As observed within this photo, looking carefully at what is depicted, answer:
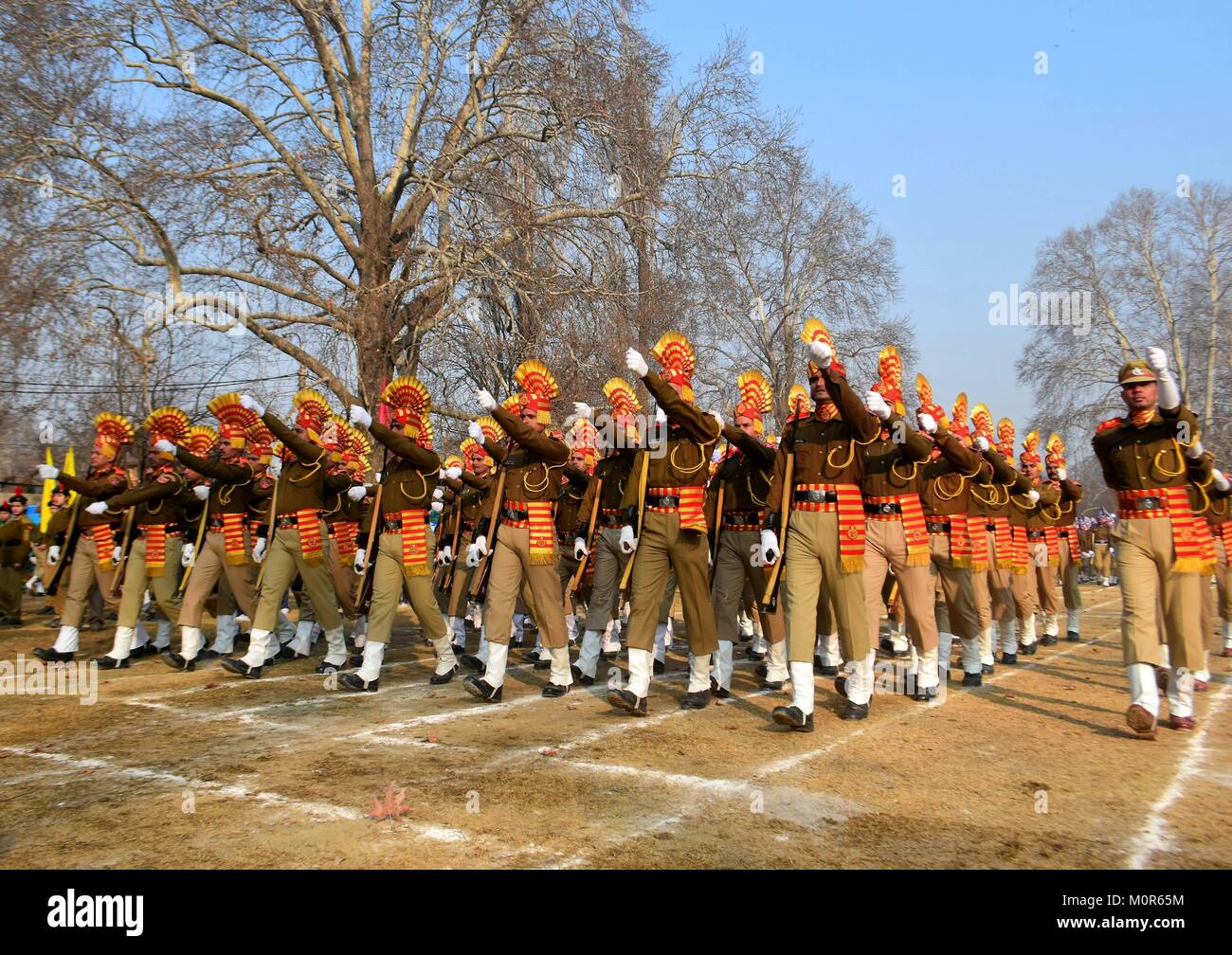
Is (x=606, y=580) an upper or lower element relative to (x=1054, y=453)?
lower

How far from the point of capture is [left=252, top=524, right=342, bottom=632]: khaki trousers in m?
9.05

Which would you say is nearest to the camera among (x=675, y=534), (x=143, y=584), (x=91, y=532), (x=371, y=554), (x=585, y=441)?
(x=675, y=534)

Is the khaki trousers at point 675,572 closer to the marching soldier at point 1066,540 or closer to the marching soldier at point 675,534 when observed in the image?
the marching soldier at point 675,534

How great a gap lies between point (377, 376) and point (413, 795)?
1247cm

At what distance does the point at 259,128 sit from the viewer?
16.7m

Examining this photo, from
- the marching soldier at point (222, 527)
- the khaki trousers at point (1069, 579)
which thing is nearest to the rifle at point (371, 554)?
the marching soldier at point (222, 527)

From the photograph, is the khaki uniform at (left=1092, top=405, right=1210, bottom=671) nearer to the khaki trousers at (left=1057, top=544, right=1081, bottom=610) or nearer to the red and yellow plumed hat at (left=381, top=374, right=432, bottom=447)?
the red and yellow plumed hat at (left=381, top=374, right=432, bottom=447)

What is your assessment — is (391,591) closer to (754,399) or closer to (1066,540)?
(754,399)

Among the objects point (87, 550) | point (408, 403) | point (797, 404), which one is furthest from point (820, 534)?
point (87, 550)

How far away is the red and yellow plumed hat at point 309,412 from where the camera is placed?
384 inches

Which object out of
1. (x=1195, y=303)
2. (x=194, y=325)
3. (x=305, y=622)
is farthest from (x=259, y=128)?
(x=1195, y=303)

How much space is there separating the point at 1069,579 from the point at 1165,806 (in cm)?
887

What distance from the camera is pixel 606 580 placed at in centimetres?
886

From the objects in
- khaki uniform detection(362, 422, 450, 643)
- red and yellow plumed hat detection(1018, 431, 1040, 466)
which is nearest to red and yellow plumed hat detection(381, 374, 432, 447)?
khaki uniform detection(362, 422, 450, 643)
